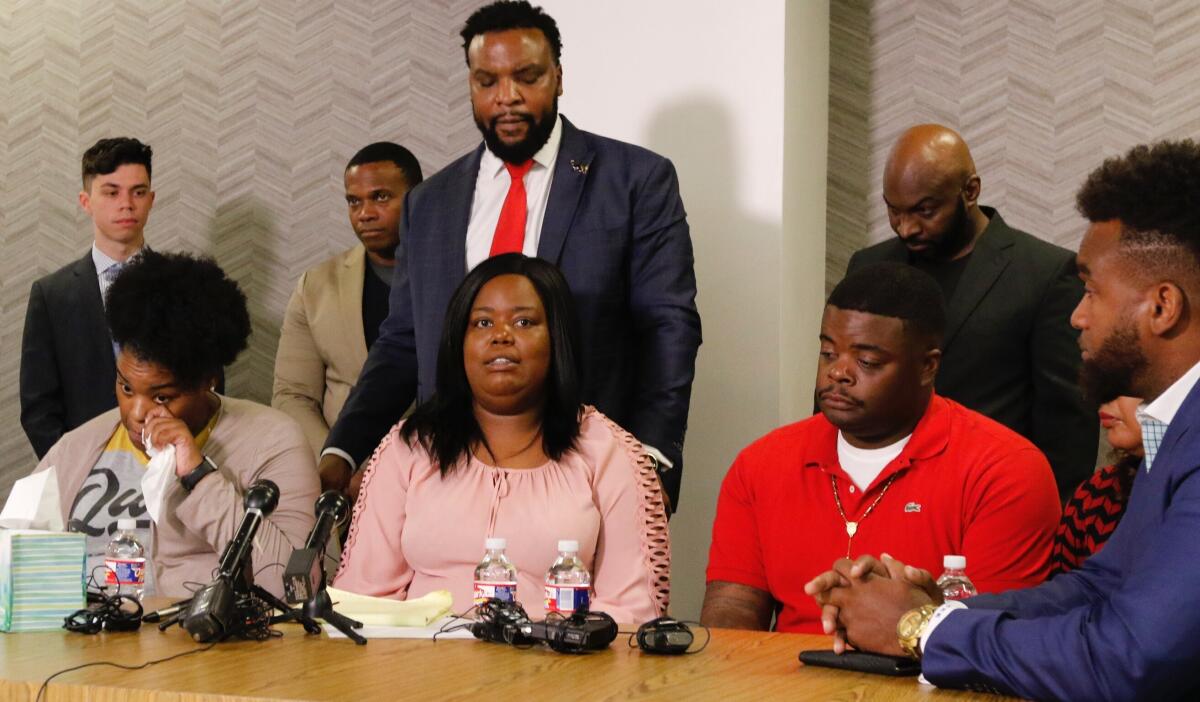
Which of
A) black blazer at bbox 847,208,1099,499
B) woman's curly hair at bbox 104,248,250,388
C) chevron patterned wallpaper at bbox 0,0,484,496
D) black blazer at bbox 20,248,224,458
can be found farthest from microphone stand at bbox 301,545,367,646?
chevron patterned wallpaper at bbox 0,0,484,496

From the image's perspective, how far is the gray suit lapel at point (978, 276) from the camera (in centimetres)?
341

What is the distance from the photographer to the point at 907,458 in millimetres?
2697

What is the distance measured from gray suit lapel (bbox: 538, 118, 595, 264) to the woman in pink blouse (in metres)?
0.30

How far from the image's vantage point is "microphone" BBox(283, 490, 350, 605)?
2133mm

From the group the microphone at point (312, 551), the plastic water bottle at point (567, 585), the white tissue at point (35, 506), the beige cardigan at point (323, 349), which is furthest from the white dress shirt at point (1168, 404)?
the beige cardigan at point (323, 349)

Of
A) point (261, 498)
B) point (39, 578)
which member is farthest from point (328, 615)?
point (39, 578)

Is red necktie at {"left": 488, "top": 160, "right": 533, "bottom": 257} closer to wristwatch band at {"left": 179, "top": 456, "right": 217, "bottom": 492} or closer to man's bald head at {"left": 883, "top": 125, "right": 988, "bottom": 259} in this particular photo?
wristwatch band at {"left": 179, "top": 456, "right": 217, "bottom": 492}

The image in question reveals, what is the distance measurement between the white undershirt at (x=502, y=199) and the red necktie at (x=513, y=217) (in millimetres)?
14

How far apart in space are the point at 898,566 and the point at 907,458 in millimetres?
703

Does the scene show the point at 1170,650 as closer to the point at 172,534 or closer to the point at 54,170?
the point at 172,534

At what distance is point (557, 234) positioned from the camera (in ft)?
10.9

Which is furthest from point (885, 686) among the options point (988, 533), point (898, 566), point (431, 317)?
point (431, 317)

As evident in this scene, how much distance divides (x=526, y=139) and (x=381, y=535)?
108cm

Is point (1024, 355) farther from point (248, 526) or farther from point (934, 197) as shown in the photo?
point (248, 526)
